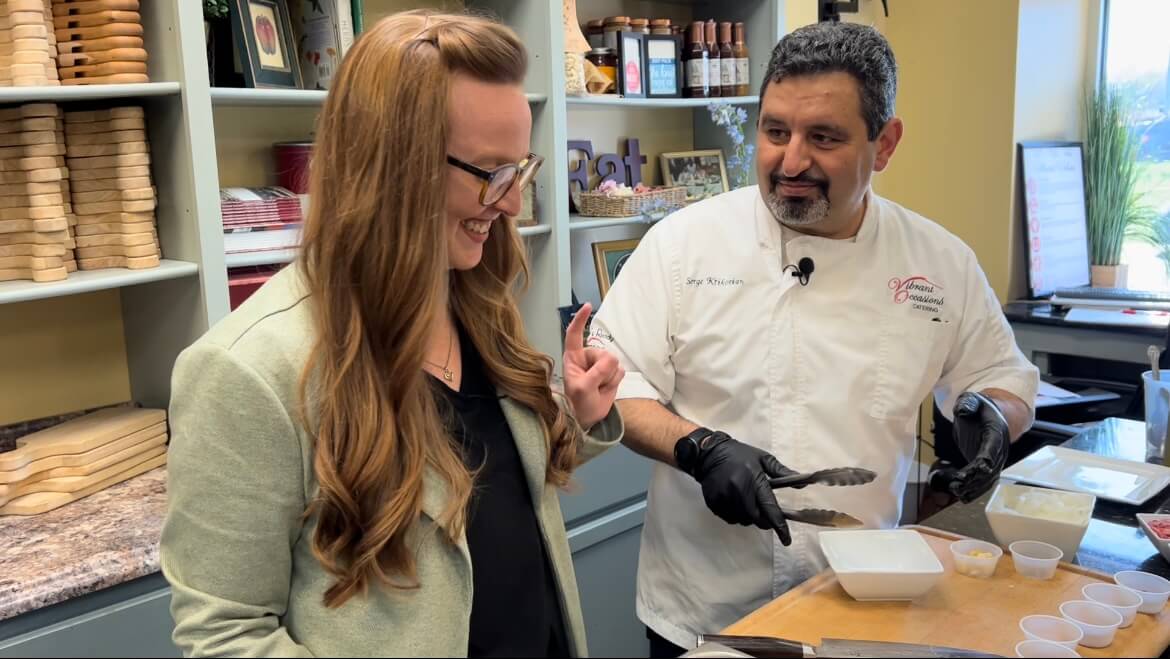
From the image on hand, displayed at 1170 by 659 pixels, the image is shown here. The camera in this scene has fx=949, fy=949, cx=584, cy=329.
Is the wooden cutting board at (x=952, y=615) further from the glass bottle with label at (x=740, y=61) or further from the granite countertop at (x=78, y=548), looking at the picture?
the glass bottle with label at (x=740, y=61)

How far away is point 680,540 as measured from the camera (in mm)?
1630

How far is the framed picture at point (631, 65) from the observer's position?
2.73m

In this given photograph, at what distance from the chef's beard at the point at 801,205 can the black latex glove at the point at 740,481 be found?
16.3 inches

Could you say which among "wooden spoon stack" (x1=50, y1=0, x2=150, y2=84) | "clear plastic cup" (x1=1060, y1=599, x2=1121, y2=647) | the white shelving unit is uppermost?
"wooden spoon stack" (x1=50, y1=0, x2=150, y2=84)

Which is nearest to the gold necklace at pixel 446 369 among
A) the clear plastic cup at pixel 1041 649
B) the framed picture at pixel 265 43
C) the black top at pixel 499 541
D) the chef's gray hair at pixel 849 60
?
the black top at pixel 499 541

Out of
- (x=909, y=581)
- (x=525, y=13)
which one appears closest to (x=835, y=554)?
(x=909, y=581)

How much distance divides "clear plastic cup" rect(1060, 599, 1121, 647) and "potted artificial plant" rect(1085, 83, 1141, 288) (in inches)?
122

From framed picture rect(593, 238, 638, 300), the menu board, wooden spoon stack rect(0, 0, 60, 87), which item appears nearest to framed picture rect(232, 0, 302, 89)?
wooden spoon stack rect(0, 0, 60, 87)

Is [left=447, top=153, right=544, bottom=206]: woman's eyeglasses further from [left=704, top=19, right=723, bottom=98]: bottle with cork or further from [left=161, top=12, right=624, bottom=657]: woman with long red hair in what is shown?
[left=704, top=19, right=723, bottom=98]: bottle with cork

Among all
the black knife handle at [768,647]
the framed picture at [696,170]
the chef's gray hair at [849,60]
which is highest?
the chef's gray hair at [849,60]

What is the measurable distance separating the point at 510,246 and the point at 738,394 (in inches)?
22.2

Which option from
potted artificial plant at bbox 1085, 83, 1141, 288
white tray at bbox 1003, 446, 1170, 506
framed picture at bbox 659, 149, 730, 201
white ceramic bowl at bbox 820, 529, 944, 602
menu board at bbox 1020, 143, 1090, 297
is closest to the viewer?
white ceramic bowl at bbox 820, 529, 944, 602

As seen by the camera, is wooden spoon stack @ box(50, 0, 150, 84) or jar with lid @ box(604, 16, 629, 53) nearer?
wooden spoon stack @ box(50, 0, 150, 84)

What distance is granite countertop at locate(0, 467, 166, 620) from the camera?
1478 mm
